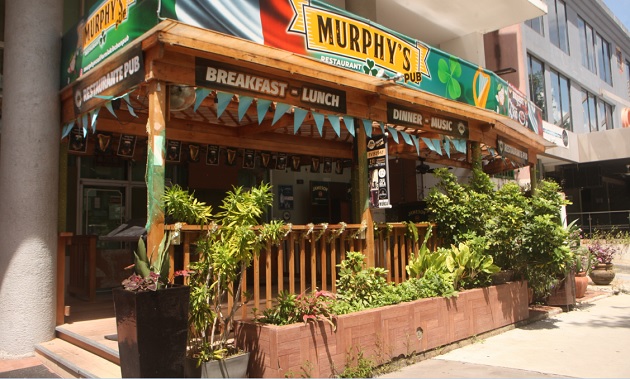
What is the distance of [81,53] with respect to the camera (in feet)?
20.3

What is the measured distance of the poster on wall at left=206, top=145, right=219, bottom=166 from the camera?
9.48m

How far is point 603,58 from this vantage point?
2670 centimetres

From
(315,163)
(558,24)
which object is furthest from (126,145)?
(558,24)

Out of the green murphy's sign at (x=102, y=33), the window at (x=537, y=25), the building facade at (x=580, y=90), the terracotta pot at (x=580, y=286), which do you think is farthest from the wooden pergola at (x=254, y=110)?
the window at (x=537, y=25)

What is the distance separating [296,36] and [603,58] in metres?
26.3

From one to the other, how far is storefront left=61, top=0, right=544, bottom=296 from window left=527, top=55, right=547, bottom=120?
752 cm

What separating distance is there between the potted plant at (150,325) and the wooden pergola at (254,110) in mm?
643

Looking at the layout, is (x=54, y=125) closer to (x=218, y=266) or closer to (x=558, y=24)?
(x=218, y=266)

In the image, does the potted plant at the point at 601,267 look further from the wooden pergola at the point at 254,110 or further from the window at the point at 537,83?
the window at the point at 537,83

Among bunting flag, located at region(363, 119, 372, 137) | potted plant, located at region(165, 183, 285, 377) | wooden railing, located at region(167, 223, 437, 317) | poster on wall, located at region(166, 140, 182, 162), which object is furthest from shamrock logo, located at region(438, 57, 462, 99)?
poster on wall, located at region(166, 140, 182, 162)

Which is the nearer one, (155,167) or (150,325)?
(150,325)

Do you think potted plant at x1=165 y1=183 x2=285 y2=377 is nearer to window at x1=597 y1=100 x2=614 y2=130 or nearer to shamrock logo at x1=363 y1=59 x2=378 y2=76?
shamrock logo at x1=363 y1=59 x2=378 y2=76

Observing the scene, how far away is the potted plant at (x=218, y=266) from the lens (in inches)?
183

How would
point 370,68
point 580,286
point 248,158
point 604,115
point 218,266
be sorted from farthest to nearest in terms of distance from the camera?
point 604,115 → point 580,286 → point 248,158 → point 370,68 → point 218,266
